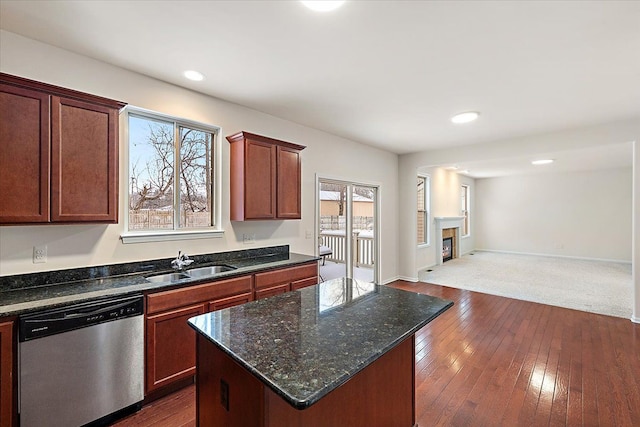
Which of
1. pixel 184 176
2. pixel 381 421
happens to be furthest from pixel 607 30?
pixel 184 176

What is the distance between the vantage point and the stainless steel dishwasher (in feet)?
5.38

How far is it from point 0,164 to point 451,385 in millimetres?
3671

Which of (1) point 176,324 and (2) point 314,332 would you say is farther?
(1) point 176,324

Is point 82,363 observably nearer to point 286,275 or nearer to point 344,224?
point 286,275

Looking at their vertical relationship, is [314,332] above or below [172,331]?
above

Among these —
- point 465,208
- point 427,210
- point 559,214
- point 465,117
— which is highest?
point 465,117

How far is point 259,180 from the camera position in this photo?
317 centimetres

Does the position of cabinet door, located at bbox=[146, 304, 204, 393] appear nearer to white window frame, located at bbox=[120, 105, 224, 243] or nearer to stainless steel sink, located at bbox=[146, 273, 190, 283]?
stainless steel sink, located at bbox=[146, 273, 190, 283]

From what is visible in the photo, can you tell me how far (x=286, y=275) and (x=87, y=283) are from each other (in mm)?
1680

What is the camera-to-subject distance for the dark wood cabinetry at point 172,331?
213cm

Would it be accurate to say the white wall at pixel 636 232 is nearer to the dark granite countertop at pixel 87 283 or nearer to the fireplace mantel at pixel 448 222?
the fireplace mantel at pixel 448 222

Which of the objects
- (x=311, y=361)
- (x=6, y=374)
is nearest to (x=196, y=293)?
(x=6, y=374)

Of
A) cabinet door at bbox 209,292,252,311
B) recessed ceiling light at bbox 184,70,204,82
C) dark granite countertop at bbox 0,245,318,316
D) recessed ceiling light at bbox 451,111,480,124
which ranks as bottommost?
cabinet door at bbox 209,292,252,311

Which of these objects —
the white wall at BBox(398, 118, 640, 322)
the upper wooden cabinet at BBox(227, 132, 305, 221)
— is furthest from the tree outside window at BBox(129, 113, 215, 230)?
the white wall at BBox(398, 118, 640, 322)
